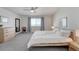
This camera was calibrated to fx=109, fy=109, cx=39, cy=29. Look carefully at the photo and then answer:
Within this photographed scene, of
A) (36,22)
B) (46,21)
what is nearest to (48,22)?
(46,21)

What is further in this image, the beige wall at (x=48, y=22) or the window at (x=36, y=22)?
the window at (x=36, y=22)

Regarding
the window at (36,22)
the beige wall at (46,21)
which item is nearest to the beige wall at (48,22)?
the beige wall at (46,21)

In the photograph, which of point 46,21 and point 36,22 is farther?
point 36,22

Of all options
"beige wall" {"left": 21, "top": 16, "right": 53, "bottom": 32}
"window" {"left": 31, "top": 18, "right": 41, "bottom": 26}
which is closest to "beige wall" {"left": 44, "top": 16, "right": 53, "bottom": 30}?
"beige wall" {"left": 21, "top": 16, "right": 53, "bottom": 32}

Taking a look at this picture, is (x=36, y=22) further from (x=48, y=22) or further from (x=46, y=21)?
(x=48, y=22)

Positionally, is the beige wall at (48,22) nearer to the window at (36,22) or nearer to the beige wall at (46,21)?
the beige wall at (46,21)

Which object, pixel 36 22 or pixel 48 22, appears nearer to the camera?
pixel 48 22

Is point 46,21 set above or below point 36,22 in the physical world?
above

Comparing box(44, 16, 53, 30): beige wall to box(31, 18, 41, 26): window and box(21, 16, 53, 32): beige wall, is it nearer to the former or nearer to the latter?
box(21, 16, 53, 32): beige wall

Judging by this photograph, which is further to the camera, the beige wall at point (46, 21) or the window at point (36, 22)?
the window at point (36, 22)
